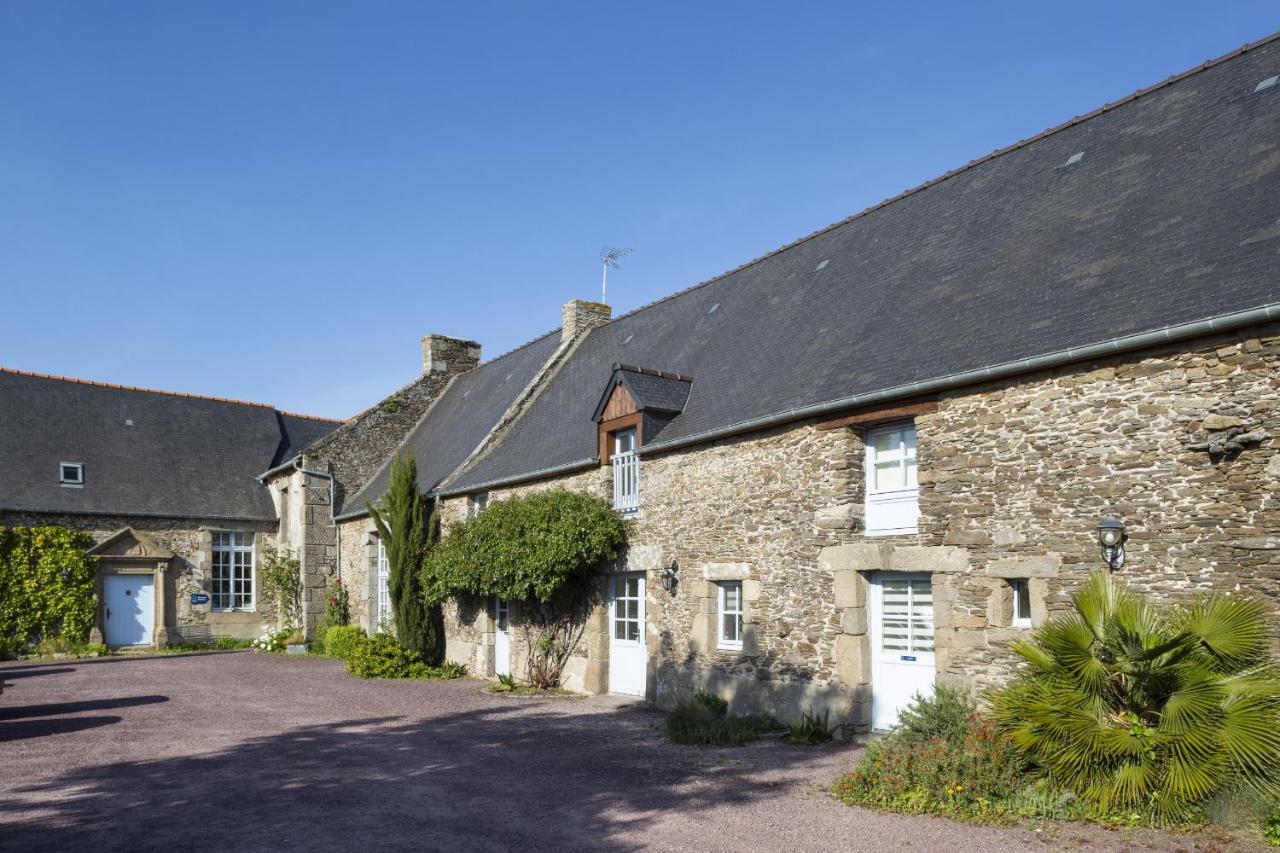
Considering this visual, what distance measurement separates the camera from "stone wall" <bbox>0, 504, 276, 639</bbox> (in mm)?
23984

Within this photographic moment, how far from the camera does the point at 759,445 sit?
1229cm

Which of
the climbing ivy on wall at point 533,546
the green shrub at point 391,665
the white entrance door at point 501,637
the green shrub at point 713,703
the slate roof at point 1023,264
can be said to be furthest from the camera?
the green shrub at point 391,665

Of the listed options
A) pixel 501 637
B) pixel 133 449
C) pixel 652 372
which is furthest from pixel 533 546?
pixel 133 449

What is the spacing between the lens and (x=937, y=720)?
8.70m

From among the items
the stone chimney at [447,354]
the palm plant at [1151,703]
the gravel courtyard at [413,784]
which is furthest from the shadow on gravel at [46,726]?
the stone chimney at [447,354]

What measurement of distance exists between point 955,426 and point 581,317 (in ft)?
42.1

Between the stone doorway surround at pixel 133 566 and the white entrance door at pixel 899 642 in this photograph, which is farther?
the stone doorway surround at pixel 133 566

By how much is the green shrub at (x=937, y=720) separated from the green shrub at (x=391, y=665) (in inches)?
436

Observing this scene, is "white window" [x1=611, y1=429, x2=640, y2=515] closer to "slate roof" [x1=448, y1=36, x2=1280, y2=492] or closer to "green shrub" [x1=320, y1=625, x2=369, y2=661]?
"slate roof" [x1=448, y1=36, x2=1280, y2=492]

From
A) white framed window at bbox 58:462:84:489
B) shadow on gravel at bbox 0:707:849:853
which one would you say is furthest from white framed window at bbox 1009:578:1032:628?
white framed window at bbox 58:462:84:489

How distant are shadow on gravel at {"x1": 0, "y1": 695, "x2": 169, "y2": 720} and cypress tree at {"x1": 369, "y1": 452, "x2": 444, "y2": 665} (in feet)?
15.7

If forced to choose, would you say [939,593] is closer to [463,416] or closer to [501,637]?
[501,637]

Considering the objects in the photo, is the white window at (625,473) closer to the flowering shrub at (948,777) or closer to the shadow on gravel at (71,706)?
the flowering shrub at (948,777)

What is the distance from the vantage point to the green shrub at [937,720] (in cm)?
857
